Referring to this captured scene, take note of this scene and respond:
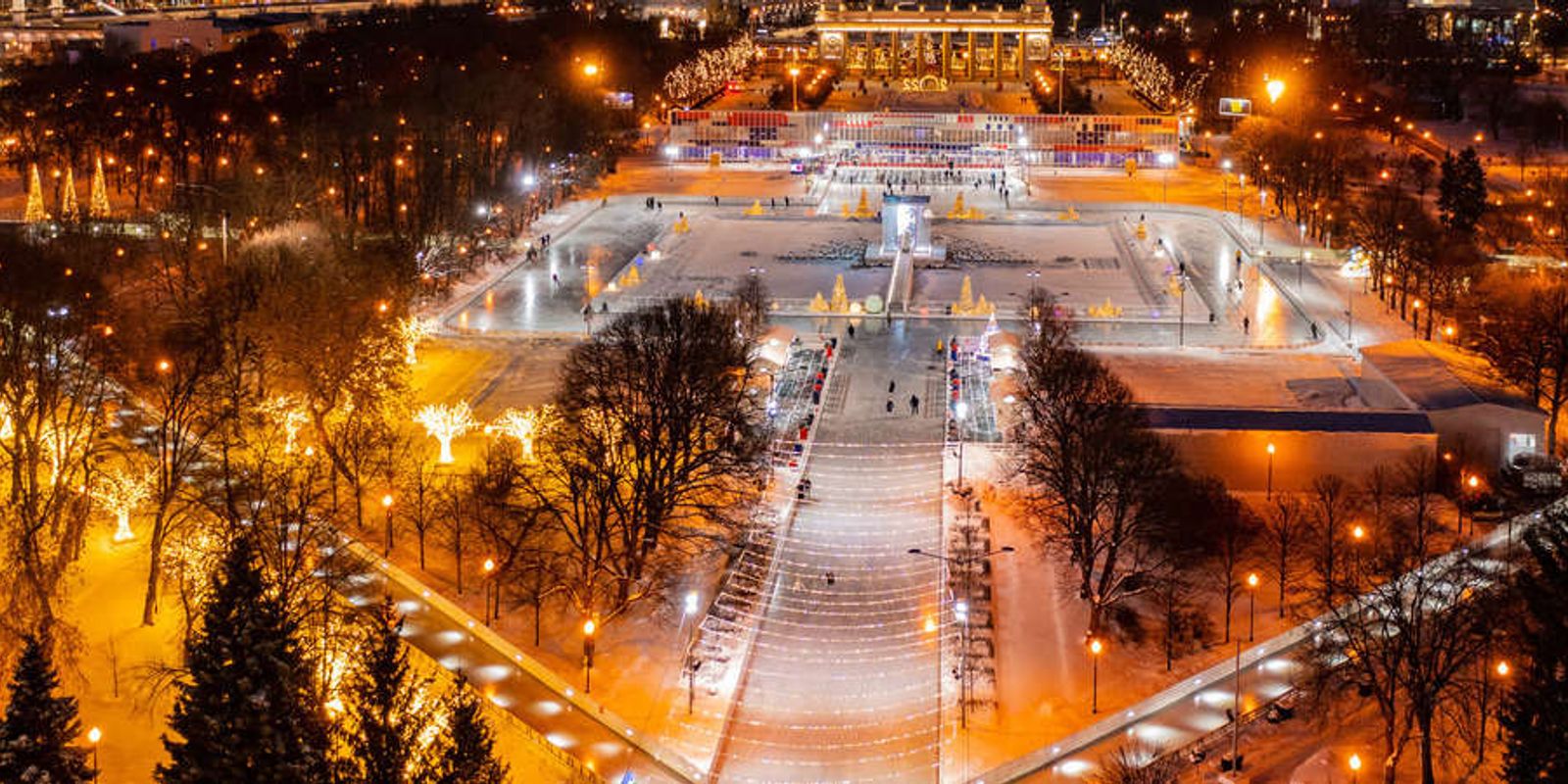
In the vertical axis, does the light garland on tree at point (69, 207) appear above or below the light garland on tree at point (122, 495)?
above

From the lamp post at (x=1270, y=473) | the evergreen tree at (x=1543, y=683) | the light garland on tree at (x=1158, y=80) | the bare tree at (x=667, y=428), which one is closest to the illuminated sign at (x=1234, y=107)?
the light garland on tree at (x=1158, y=80)

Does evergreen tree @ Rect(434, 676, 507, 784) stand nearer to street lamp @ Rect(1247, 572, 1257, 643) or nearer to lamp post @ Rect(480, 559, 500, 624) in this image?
lamp post @ Rect(480, 559, 500, 624)

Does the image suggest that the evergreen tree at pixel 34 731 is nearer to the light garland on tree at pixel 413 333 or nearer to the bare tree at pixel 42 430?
the bare tree at pixel 42 430

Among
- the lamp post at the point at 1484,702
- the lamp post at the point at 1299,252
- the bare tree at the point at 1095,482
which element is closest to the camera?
the lamp post at the point at 1484,702

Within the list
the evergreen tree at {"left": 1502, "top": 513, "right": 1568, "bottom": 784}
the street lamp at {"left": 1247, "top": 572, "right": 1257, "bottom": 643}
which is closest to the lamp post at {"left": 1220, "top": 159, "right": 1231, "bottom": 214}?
the street lamp at {"left": 1247, "top": 572, "right": 1257, "bottom": 643}

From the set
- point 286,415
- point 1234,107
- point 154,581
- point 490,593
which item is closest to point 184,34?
point 1234,107

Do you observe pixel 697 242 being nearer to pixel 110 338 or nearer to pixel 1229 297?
pixel 1229 297
